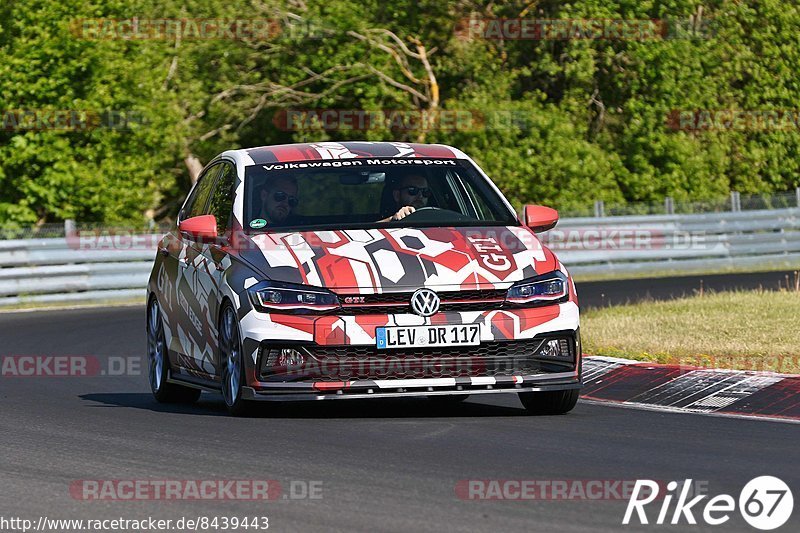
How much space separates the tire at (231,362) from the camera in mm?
10000

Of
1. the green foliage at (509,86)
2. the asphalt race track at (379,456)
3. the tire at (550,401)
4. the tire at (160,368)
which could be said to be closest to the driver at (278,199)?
the asphalt race track at (379,456)

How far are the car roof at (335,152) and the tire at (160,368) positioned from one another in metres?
1.40

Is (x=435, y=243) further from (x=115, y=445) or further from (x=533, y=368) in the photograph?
(x=115, y=445)

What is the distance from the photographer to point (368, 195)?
1107cm

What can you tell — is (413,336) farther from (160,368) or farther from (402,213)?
(160,368)

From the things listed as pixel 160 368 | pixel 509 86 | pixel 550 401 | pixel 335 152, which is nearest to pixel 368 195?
pixel 335 152

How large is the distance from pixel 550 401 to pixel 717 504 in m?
3.68

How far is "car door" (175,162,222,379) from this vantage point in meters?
10.9

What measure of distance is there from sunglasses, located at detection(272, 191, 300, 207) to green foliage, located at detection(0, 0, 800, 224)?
75.6 ft

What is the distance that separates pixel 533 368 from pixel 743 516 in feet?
11.4

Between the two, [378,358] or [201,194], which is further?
[201,194]

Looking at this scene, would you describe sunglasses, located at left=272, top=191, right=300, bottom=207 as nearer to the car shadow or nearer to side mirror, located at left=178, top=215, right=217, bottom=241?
side mirror, located at left=178, top=215, right=217, bottom=241

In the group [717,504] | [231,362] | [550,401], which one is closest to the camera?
[717,504]

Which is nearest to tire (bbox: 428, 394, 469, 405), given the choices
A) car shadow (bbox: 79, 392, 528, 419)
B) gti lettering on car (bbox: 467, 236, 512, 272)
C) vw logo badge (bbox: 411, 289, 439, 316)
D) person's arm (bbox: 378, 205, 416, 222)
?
car shadow (bbox: 79, 392, 528, 419)
